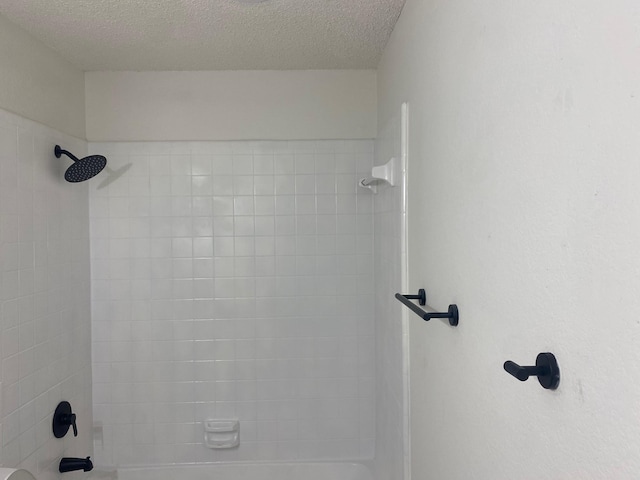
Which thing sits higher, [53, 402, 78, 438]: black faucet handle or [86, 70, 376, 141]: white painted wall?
[86, 70, 376, 141]: white painted wall

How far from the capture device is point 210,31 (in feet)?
7.03

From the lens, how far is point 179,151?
2.71 metres

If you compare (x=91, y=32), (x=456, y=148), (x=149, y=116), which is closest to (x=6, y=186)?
(x=91, y=32)

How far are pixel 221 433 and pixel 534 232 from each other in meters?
2.31

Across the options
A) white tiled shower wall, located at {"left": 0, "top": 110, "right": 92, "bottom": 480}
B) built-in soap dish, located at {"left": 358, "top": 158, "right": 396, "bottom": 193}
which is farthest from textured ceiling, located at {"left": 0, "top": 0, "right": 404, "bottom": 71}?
built-in soap dish, located at {"left": 358, "top": 158, "right": 396, "bottom": 193}

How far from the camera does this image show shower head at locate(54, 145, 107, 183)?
227 centimetres

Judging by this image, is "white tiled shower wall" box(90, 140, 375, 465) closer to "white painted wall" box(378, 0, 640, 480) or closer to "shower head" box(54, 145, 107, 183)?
"shower head" box(54, 145, 107, 183)

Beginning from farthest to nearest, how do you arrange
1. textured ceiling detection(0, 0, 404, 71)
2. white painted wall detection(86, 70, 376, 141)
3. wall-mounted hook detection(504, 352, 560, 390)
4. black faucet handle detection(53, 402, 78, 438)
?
white painted wall detection(86, 70, 376, 141)
black faucet handle detection(53, 402, 78, 438)
textured ceiling detection(0, 0, 404, 71)
wall-mounted hook detection(504, 352, 560, 390)

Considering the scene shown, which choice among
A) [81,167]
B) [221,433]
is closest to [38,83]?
[81,167]

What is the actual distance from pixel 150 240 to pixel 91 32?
3.34 ft

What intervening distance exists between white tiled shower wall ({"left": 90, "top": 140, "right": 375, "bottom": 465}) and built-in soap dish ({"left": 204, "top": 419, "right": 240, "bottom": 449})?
0.15 ft

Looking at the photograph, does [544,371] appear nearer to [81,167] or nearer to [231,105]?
[81,167]

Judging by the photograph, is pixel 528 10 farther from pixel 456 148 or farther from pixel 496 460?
pixel 496 460

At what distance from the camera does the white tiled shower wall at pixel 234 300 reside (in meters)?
2.71
